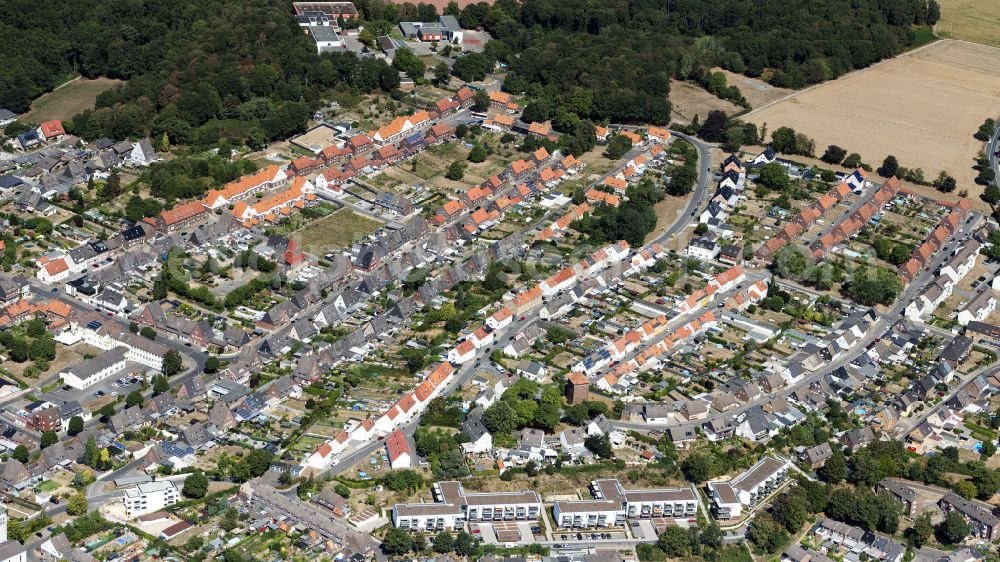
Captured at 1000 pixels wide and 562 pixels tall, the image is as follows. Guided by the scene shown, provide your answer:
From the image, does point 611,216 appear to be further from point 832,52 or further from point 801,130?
point 832,52

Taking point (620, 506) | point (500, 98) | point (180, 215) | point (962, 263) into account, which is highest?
point (500, 98)

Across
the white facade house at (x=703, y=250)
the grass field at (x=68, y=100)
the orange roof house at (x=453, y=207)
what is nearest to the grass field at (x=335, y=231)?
the orange roof house at (x=453, y=207)

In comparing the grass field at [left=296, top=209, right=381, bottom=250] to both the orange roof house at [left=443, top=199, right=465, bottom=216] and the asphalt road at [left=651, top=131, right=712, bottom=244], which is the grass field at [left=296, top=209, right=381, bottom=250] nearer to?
the orange roof house at [left=443, top=199, right=465, bottom=216]

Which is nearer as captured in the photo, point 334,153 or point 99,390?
point 99,390

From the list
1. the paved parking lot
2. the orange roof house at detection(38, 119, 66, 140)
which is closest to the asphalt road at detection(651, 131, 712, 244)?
the paved parking lot

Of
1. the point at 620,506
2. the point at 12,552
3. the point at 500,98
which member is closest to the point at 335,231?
the point at 500,98

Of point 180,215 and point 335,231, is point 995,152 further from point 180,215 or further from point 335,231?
point 180,215
